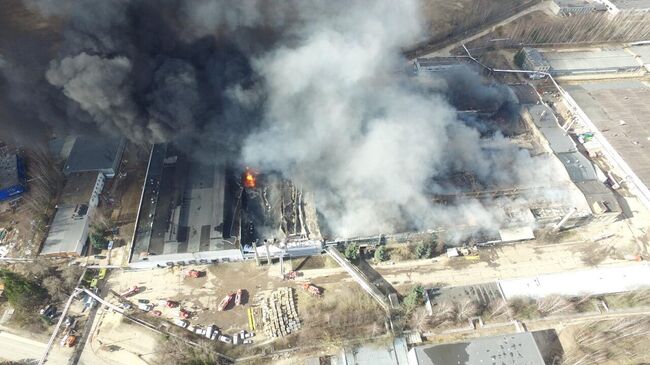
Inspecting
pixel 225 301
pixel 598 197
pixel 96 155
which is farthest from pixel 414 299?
pixel 96 155

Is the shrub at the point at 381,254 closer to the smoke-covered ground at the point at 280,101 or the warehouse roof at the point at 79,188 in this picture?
the smoke-covered ground at the point at 280,101

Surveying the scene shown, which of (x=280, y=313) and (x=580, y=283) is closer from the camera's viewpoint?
(x=280, y=313)

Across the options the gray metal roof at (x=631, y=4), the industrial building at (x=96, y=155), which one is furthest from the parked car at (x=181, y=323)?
the gray metal roof at (x=631, y=4)

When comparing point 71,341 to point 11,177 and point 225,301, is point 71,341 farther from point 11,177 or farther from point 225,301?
point 11,177

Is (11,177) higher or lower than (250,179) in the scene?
higher

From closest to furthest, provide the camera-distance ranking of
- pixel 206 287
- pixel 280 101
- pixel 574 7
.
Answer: pixel 206 287 < pixel 280 101 < pixel 574 7

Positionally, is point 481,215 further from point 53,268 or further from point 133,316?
point 53,268

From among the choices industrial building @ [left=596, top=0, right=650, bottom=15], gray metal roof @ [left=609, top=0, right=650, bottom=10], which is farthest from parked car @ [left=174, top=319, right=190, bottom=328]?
gray metal roof @ [left=609, top=0, right=650, bottom=10]
